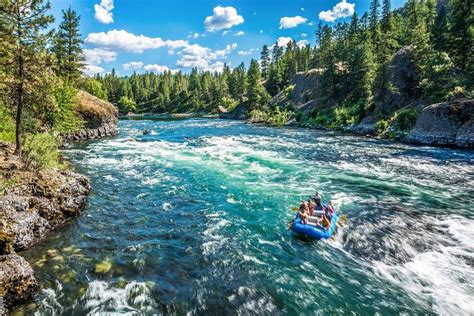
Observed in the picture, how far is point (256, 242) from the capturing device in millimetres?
13148

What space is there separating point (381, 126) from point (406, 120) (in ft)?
13.0

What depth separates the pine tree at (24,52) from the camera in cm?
1535

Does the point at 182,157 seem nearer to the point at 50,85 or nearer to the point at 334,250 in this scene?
the point at 50,85

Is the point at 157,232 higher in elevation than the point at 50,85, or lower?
lower

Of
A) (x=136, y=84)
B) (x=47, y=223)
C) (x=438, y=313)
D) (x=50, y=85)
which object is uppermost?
(x=136, y=84)

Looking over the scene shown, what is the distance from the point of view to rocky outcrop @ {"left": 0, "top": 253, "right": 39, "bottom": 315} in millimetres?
8352

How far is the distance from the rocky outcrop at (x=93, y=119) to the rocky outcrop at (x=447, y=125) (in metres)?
41.7

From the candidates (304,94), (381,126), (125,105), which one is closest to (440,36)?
(381,126)

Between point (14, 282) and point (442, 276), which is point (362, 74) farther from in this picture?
point (14, 282)

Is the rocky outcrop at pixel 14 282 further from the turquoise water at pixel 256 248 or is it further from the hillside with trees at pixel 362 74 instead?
the hillside with trees at pixel 362 74

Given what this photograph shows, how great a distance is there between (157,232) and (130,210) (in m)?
3.14

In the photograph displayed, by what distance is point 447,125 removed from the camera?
120 ft

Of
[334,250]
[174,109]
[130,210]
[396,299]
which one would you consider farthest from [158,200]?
[174,109]

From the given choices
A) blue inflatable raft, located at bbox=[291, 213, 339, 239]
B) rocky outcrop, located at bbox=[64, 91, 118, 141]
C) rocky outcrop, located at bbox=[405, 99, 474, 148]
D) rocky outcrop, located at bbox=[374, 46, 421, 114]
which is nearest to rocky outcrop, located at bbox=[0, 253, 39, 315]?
blue inflatable raft, located at bbox=[291, 213, 339, 239]
